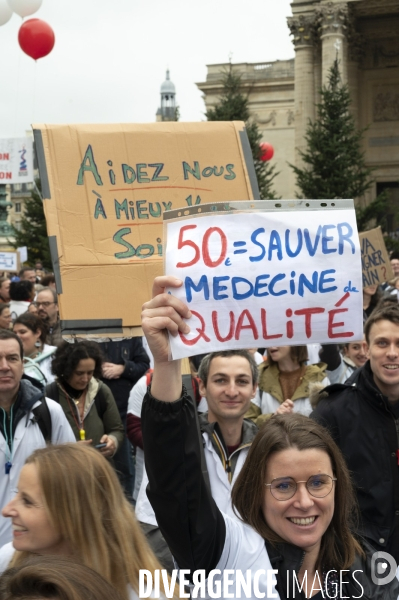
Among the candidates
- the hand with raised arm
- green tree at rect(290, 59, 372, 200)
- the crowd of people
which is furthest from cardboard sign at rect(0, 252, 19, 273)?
green tree at rect(290, 59, 372, 200)

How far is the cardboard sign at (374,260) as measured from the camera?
31.1 ft

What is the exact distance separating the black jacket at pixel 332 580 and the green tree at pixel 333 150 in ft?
87.9

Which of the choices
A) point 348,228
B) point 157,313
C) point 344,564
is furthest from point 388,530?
point 157,313

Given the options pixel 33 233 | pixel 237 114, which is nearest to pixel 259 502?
pixel 33 233

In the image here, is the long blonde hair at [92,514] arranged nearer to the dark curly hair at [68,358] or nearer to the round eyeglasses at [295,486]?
the round eyeglasses at [295,486]

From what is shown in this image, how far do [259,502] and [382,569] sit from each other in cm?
43

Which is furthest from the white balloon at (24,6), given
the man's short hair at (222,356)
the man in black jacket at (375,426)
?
the man in black jacket at (375,426)

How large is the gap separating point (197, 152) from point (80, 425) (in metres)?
2.16

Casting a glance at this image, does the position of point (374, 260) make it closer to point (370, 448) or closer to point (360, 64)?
point (370, 448)

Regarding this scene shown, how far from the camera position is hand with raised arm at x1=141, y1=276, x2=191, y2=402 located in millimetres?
2355

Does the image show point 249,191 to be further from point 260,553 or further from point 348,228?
point 260,553

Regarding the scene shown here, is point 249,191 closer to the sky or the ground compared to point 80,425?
closer to the sky

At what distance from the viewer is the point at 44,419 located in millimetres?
4527

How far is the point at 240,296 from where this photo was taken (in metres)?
2.59
